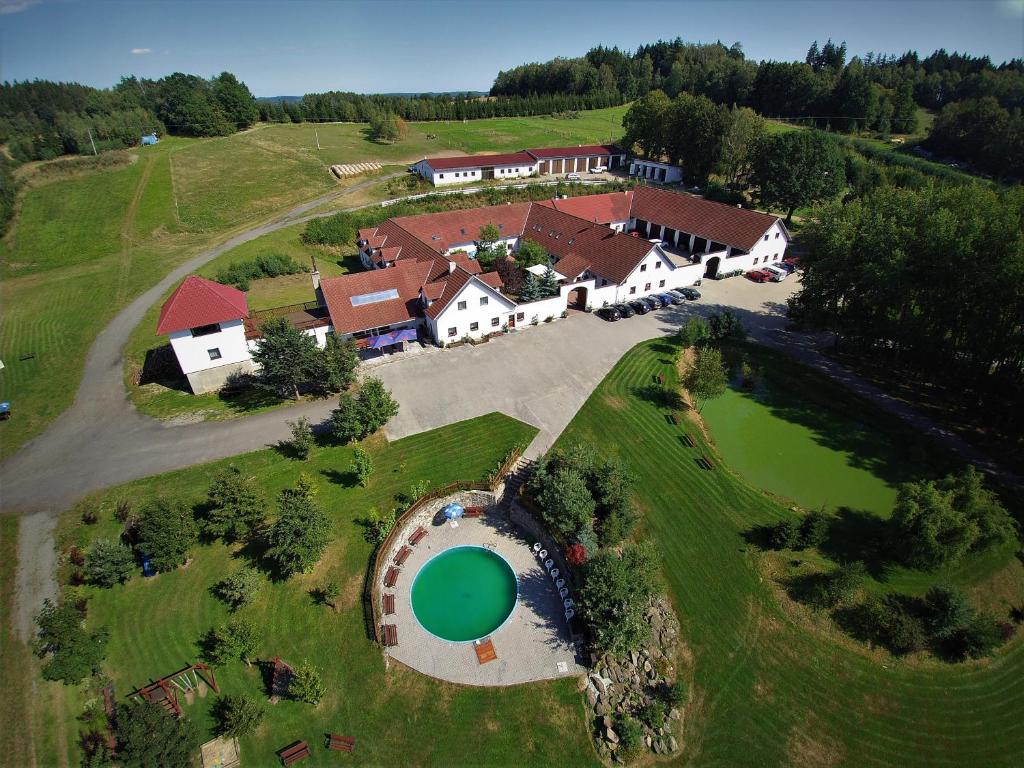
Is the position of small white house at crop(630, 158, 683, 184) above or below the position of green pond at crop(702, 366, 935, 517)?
above

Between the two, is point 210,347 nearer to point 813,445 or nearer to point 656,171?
point 813,445

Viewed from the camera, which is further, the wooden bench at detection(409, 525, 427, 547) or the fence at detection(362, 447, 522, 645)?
the wooden bench at detection(409, 525, 427, 547)

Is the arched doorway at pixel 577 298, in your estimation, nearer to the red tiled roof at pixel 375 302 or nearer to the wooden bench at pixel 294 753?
the red tiled roof at pixel 375 302

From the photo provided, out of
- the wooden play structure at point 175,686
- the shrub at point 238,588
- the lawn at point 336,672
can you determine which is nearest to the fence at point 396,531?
the lawn at point 336,672

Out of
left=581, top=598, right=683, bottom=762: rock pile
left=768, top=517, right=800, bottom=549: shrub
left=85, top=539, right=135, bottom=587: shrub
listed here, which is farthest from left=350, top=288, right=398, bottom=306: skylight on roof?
left=768, top=517, right=800, bottom=549: shrub

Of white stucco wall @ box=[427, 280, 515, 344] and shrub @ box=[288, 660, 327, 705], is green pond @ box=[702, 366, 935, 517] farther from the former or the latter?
shrub @ box=[288, 660, 327, 705]

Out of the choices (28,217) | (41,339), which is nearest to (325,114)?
(28,217)

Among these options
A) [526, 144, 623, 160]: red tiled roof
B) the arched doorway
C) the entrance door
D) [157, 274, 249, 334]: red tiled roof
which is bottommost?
the arched doorway
